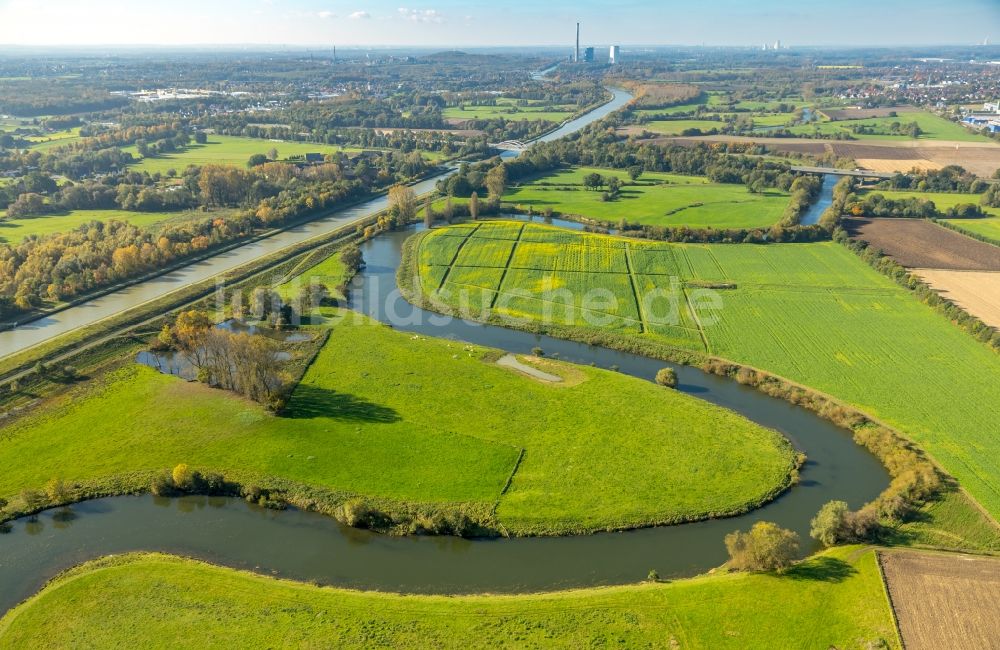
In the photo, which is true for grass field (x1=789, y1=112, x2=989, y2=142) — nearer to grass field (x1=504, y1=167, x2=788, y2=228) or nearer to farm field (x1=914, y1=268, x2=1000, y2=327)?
grass field (x1=504, y1=167, x2=788, y2=228)

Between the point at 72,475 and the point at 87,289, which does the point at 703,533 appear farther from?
the point at 87,289

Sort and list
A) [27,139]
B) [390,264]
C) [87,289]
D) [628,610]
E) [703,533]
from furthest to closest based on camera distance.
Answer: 1. [27,139]
2. [390,264]
3. [87,289]
4. [703,533]
5. [628,610]

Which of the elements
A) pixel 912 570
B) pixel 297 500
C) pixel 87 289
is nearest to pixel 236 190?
pixel 87 289

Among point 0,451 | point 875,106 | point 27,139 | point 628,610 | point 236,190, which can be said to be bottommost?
point 628,610

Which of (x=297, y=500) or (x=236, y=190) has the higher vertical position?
(x=236, y=190)

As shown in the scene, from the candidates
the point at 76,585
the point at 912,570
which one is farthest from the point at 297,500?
the point at 912,570

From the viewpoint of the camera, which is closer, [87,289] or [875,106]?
[87,289]

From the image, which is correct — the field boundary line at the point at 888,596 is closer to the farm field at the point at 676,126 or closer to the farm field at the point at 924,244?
the farm field at the point at 924,244

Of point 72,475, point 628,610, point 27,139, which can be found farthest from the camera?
point 27,139

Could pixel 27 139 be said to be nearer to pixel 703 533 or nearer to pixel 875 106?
pixel 703 533
